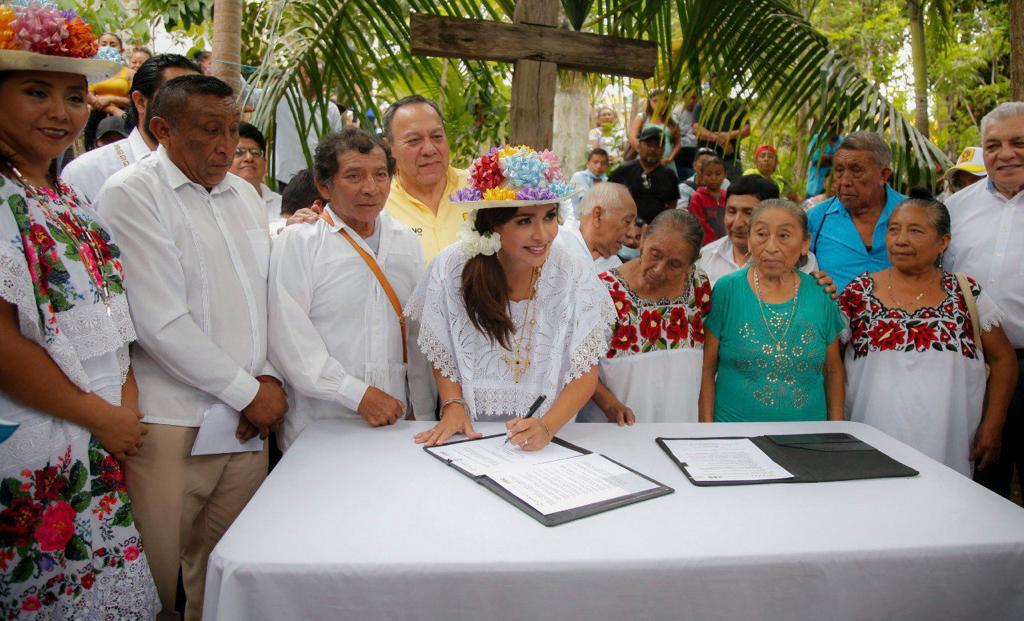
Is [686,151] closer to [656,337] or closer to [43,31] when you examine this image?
[656,337]

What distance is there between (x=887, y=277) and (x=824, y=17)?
12.9 meters

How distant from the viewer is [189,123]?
2.36 m

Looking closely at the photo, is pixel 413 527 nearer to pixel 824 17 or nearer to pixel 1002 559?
pixel 1002 559

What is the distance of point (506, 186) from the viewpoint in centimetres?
244

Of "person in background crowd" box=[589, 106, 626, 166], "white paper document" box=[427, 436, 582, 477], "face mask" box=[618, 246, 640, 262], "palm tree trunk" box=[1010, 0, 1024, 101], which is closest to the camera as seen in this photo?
"white paper document" box=[427, 436, 582, 477]

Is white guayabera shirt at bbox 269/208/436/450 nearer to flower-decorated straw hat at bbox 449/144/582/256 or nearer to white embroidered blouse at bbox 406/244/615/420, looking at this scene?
white embroidered blouse at bbox 406/244/615/420

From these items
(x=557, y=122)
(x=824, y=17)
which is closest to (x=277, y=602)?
(x=557, y=122)

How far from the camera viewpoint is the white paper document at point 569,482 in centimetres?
182

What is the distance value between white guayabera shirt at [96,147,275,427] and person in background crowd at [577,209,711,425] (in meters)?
1.35

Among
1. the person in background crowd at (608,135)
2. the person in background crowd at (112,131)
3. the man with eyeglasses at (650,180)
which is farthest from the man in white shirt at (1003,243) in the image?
the person in background crowd at (608,135)

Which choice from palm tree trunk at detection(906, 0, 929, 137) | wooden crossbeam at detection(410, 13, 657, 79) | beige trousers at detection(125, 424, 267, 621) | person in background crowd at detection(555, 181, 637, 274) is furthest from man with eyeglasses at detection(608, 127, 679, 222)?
beige trousers at detection(125, 424, 267, 621)

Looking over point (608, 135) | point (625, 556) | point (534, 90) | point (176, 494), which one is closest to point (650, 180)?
point (534, 90)

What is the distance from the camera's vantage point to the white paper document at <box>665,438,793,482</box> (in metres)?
2.02

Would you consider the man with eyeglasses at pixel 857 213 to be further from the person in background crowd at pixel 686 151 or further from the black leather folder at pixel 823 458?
the person in background crowd at pixel 686 151
